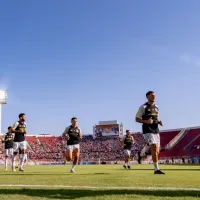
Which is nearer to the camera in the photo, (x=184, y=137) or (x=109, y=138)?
(x=184, y=137)

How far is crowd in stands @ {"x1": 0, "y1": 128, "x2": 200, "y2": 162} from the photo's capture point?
6988cm

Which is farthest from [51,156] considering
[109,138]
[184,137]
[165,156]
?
[184,137]

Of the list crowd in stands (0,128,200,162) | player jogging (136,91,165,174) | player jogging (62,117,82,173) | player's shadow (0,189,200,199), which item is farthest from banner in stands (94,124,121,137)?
player's shadow (0,189,200,199)

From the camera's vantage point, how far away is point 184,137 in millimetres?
73688

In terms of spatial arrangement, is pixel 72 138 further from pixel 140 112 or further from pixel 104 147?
pixel 104 147

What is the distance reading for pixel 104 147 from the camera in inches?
3204

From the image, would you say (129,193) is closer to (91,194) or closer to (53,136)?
(91,194)

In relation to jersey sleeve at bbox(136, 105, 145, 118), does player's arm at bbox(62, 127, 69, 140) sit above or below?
below

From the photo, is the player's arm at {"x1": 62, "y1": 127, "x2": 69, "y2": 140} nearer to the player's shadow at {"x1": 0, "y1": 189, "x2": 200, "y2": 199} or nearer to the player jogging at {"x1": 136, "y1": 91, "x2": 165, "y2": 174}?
the player jogging at {"x1": 136, "y1": 91, "x2": 165, "y2": 174}

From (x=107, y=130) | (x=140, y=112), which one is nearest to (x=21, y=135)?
(x=140, y=112)

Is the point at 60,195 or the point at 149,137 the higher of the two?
the point at 149,137

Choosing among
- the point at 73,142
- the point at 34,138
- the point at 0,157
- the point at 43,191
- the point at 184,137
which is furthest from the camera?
the point at 34,138

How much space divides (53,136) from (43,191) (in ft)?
278

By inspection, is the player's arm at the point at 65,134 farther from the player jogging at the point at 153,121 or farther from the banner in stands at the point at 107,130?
the banner in stands at the point at 107,130
